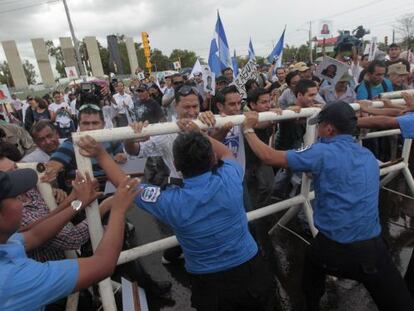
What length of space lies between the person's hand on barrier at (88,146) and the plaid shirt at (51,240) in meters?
0.52

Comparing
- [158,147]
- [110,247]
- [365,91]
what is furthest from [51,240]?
[365,91]

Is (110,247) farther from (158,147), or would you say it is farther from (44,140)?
(44,140)

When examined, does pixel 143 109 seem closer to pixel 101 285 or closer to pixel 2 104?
pixel 101 285

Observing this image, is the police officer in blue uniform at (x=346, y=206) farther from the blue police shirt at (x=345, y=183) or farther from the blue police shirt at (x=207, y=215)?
the blue police shirt at (x=207, y=215)

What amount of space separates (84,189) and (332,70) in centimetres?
384

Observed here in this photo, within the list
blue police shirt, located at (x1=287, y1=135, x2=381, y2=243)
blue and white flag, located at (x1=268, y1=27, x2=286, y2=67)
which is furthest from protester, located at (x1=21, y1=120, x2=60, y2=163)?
blue and white flag, located at (x1=268, y1=27, x2=286, y2=67)

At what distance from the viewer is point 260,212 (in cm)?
285

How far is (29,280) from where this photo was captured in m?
1.19

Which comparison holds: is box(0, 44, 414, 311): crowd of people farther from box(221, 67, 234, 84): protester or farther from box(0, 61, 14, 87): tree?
box(0, 61, 14, 87): tree

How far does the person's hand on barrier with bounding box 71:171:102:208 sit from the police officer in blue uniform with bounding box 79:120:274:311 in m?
0.13

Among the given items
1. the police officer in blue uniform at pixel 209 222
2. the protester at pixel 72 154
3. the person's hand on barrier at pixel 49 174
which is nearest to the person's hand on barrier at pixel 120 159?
the protester at pixel 72 154

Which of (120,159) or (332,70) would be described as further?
(332,70)

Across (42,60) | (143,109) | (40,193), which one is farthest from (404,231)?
(42,60)

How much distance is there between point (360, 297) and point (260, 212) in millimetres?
1096
